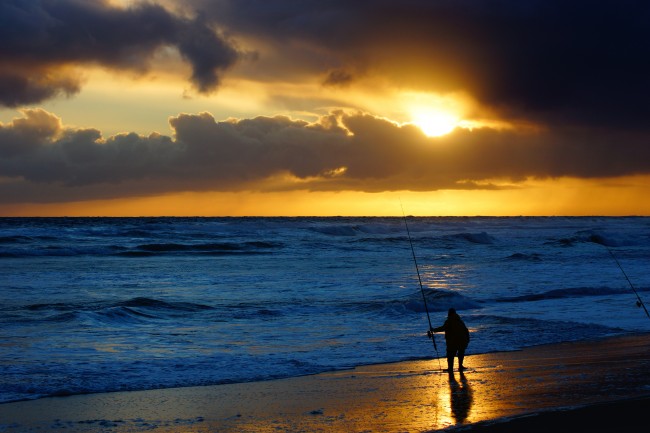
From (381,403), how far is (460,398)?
0.98 meters

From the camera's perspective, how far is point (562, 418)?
772 centimetres

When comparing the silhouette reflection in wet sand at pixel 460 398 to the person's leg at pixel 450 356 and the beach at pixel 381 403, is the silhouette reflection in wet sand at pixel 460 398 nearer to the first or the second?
the beach at pixel 381 403

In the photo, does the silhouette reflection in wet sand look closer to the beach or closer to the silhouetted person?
the beach

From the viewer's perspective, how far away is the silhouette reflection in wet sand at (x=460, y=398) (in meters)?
8.02

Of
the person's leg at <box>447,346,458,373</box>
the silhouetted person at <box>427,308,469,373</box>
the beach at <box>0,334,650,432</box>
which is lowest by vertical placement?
the beach at <box>0,334,650,432</box>

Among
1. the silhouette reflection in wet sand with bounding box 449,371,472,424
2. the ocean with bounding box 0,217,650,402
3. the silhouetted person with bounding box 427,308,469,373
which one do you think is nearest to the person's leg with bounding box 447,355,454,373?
the silhouetted person with bounding box 427,308,469,373

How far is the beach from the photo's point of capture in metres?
7.75

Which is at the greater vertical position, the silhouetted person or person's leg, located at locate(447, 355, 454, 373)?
the silhouetted person

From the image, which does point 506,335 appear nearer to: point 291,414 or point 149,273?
point 291,414

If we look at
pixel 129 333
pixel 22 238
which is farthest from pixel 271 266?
pixel 22 238

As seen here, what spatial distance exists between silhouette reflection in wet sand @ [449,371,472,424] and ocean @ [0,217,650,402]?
208cm

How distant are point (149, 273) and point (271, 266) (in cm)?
559

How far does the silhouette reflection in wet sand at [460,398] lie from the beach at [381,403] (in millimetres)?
12

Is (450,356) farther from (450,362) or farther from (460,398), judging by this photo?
(460,398)
